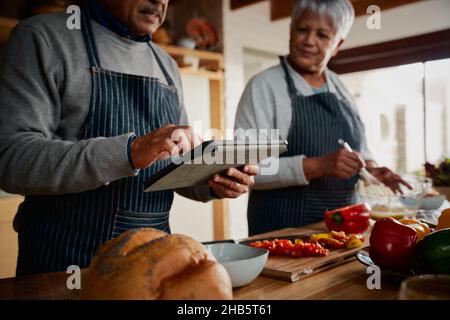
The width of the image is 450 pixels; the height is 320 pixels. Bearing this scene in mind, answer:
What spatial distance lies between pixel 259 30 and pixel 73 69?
3164 mm

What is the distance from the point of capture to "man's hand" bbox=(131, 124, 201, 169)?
3.25 feet

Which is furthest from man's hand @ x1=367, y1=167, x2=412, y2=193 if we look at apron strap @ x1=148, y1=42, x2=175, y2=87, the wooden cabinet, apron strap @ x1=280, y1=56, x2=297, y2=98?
the wooden cabinet

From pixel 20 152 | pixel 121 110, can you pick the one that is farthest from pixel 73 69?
pixel 20 152

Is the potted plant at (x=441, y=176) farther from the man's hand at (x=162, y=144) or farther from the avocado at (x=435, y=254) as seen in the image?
the man's hand at (x=162, y=144)

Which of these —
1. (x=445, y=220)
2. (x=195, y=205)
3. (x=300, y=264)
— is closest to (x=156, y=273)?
(x=300, y=264)

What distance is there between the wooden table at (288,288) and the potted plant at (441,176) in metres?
1.17

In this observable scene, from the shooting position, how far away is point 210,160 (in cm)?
101

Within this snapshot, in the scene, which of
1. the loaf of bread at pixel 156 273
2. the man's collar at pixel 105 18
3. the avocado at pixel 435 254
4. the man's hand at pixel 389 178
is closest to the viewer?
the loaf of bread at pixel 156 273

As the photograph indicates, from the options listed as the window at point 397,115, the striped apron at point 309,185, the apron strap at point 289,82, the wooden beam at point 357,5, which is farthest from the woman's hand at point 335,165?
the window at point 397,115

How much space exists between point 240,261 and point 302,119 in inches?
46.4

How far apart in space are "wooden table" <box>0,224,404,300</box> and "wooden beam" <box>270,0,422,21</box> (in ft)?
10.9

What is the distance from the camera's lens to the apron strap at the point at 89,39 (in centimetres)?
134

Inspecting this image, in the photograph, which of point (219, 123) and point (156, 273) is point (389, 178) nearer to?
point (156, 273)
